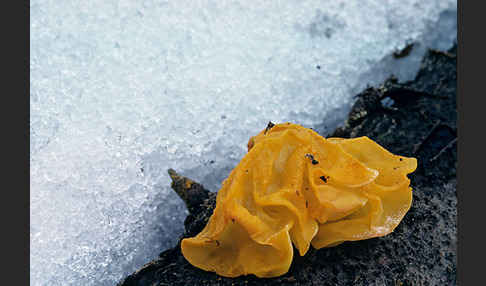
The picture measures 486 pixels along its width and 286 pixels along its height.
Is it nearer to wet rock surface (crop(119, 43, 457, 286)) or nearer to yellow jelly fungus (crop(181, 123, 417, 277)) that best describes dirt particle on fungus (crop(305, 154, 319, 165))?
yellow jelly fungus (crop(181, 123, 417, 277))

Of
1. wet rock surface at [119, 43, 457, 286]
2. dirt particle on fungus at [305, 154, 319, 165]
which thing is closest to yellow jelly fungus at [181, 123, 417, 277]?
dirt particle on fungus at [305, 154, 319, 165]

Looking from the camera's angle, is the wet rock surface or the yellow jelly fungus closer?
the yellow jelly fungus

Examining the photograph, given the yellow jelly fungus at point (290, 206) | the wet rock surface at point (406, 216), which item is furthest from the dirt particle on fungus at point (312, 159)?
the wet rock surface at point (406, 216)

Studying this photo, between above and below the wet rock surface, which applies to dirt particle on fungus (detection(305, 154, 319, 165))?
above

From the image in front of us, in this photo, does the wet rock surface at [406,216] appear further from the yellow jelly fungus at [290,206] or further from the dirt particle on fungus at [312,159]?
the dirt particle on fungus at [312,159]

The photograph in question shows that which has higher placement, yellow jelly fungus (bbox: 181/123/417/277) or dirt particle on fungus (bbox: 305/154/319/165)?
dirt particle on fungus (bbox: 305/154/319/165)

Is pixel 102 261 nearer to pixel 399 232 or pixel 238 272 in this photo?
pixel 238 272

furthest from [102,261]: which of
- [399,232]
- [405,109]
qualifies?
[405,109]
